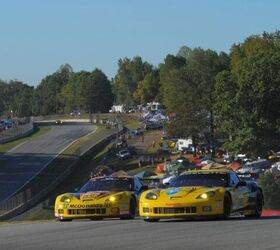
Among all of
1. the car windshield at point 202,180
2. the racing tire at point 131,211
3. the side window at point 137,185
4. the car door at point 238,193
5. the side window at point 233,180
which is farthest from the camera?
the side window at point 137,185

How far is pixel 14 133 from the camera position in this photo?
120 m

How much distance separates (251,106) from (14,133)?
152ft

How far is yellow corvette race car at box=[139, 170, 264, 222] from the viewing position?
19.1 metres

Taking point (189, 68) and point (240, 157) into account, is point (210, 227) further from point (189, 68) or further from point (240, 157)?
point (189, 68)

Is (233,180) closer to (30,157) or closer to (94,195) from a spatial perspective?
(94,195)

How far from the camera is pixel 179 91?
10531cm

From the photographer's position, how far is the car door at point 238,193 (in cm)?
2008

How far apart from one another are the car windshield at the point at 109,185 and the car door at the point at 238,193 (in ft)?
10.4

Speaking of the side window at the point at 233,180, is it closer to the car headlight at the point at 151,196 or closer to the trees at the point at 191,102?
the car headlight at the point at 151,196

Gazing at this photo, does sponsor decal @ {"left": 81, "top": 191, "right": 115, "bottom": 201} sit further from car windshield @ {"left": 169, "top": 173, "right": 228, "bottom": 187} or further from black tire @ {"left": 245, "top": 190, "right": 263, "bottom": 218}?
black tire @ {"left": 245, "top": 190, "right": 263, "bottom": 218}

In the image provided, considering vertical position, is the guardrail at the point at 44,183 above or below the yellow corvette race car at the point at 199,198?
below

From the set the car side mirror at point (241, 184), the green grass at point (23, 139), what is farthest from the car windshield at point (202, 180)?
the green grass at point (23, 139)

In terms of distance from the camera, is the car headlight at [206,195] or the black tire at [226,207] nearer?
the car headlight at [206,195]

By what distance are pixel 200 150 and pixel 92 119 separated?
2670 inches
